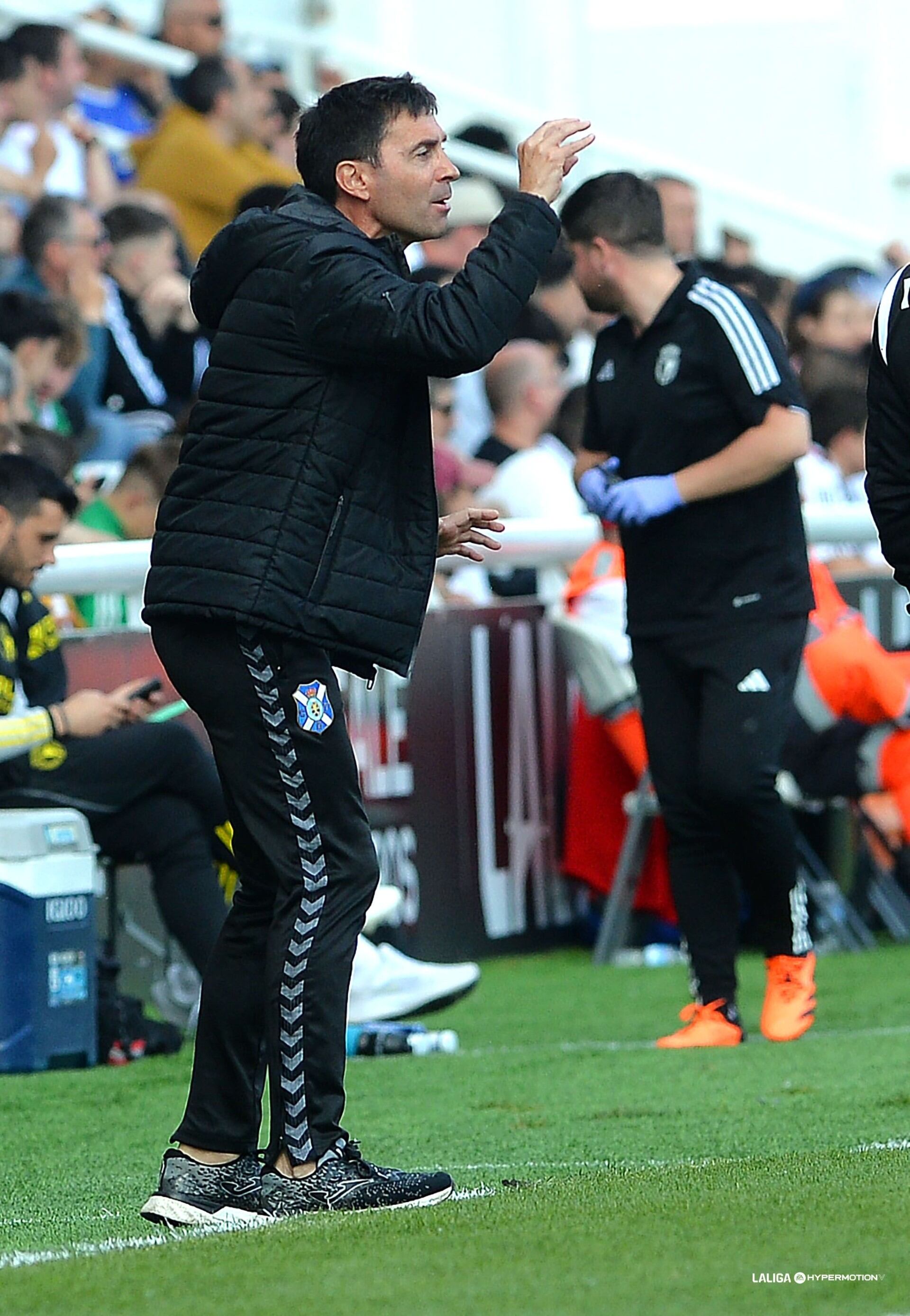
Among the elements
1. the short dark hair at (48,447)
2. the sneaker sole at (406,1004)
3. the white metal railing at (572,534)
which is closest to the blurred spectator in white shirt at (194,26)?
the white metal railing at (572,534)

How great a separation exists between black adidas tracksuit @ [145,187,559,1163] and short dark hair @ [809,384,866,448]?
21.0 feet

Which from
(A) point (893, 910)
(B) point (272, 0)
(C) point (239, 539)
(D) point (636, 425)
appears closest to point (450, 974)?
(D) point (636, 425)

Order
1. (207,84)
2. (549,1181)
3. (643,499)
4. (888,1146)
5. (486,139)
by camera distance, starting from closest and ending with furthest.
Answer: (549,1181)
(888,1146)
(643,499)
(207,84)
(486,139)

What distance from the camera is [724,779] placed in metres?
6.18

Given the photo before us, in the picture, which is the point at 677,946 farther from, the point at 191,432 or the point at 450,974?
the point at 191,432

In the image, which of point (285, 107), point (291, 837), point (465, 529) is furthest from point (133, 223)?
point (291, 837)

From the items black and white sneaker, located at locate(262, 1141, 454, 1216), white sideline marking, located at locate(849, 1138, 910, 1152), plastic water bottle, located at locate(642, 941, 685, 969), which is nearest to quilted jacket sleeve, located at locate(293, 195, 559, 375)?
black and white sneaker, located at locate(262, 1141, 454, 1216)

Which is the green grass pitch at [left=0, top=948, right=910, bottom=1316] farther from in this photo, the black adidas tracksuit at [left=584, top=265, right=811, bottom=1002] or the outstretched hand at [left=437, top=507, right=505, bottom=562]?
the outstretched hand at [left=437, top=507, right=505, bottom=562]

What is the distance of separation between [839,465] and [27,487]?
470cm

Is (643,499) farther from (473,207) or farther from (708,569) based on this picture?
(473,207)

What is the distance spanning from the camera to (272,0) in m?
17.2

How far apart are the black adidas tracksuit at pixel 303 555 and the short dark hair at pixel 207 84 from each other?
8830mm

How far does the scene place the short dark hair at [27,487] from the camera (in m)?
6.37

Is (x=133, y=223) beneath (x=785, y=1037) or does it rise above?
above
